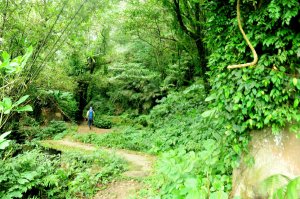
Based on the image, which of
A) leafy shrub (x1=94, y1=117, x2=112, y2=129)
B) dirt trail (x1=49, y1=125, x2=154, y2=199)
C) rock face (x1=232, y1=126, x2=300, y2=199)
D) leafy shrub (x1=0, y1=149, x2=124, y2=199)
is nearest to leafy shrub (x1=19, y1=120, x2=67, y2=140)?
leafy shrub (x1=94, y1=117, x2=112, y2=129)

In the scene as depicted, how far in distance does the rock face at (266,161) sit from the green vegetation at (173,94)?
105 mm

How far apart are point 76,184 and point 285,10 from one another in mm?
5695

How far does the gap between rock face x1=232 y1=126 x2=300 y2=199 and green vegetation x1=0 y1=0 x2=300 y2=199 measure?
0.10m

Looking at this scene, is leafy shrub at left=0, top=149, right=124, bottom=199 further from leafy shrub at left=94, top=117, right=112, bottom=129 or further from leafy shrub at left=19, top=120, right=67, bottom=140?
leafy shrub at left=94, top=117, right=112, bottom=129

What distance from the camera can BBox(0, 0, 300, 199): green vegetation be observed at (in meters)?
3.05

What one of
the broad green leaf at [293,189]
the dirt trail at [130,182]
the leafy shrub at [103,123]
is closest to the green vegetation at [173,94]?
the broad green leaf at [293,189]

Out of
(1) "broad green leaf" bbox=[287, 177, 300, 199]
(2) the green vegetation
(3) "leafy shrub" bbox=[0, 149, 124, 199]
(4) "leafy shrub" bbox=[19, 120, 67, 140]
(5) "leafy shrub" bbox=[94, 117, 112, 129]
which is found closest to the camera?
(1) "broad green leaf" bbox=[287, 177, 300, 199]

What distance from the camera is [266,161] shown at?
3.24 m

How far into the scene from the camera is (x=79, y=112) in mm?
17922

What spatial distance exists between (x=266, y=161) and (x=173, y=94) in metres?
10.6

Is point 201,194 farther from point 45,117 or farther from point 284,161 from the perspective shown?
point 45,117

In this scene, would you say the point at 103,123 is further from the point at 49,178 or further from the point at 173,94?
the point at 49,178

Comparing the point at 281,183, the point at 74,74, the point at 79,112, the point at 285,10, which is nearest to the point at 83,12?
the point at 285,10

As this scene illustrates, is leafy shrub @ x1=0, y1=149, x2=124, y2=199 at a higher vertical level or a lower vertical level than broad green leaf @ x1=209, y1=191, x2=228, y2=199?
lower
